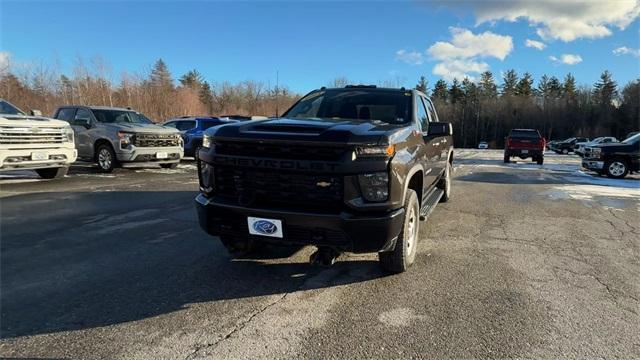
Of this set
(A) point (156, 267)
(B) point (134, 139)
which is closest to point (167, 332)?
(A) point (156, 267)

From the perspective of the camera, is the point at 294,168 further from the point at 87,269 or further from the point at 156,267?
the point at 87,269

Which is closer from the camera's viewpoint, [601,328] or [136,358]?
[136,358]

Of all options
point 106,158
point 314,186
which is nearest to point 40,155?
point 106,158

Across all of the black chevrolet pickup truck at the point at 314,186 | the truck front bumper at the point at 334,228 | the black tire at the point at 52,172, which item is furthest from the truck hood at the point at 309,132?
the black tire at the point at 52,172

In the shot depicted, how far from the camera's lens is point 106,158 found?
13.1 metres

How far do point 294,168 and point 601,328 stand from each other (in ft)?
8.53

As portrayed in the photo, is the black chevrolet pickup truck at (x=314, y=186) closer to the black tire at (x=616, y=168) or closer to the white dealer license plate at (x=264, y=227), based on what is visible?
the white dealer license plate at (x=264, y=227)

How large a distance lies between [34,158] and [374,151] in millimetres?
9179

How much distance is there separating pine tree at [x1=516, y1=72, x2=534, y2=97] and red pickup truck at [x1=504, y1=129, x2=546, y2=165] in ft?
266

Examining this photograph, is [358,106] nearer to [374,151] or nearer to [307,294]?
[374,151]

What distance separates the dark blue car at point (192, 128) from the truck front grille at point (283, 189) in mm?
13993

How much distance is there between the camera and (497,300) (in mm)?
3818

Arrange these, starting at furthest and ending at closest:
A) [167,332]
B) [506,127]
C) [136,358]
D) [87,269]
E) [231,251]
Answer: [506,127]
[231,251]
[87,269]
[167,332]
[136,358]

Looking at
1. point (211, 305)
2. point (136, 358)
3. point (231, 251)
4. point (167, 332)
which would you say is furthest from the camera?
point (231, 251)
